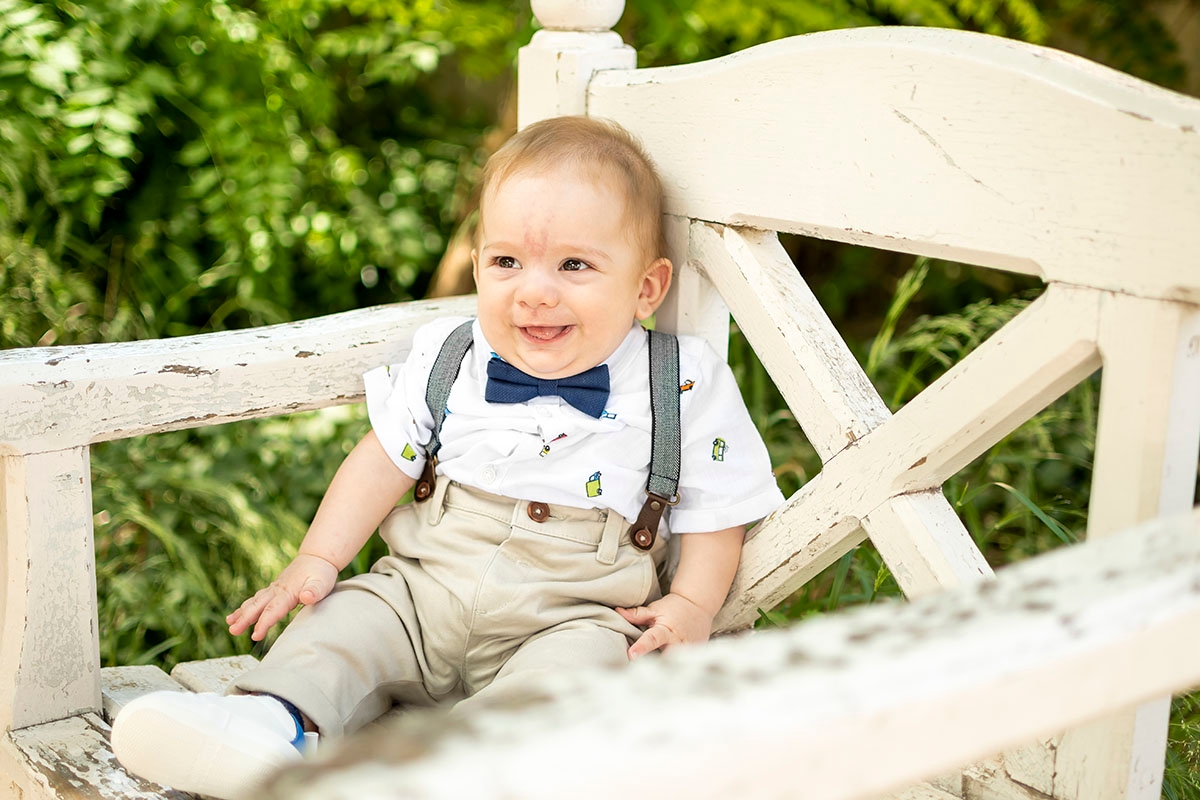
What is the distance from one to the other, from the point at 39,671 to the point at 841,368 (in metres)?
0.99

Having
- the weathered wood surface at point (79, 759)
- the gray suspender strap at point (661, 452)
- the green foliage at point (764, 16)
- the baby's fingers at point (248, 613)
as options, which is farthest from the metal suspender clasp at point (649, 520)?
the green foliage at point (764, 16)

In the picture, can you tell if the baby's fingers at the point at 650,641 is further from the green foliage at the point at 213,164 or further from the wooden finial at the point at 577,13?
the green foliage at the point at 213,164

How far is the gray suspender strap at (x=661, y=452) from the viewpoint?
4.99ft

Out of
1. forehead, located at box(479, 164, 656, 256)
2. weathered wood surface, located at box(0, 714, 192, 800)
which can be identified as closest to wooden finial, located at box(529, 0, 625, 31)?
forehead, located at box(479, 164, 656, 256)

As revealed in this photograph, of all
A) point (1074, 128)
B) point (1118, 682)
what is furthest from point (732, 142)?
point (1118, 682)

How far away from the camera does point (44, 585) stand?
144cm

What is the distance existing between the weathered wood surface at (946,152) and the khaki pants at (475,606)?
438 mm

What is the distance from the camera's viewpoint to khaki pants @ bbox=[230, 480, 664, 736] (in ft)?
4.77

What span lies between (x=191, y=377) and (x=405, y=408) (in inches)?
10.6

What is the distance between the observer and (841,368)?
1.44 metres

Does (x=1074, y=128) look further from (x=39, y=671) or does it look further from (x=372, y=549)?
(x=372, y=549)

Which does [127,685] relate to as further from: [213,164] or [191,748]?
[213,164]

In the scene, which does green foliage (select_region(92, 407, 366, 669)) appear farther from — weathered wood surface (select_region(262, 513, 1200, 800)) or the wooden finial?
weathered wood surface (select_region(262, 513, 1200, 800))

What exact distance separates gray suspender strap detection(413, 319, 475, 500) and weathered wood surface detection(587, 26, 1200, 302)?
0.34m
